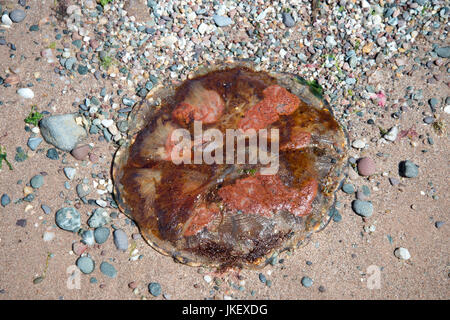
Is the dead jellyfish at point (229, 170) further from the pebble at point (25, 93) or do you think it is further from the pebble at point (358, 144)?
the pebble at point (25, 93)

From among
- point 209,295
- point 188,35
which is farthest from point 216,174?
point 188,35

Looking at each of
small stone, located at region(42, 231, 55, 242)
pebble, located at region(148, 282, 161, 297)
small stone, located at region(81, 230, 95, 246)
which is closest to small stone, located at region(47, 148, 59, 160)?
small stone, located at region(42, 231, 55, 242)

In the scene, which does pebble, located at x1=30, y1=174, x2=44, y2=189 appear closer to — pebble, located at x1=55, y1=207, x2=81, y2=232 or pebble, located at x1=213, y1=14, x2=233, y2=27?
pebble, located at x1=55, y1=207, x2=81, y2=232

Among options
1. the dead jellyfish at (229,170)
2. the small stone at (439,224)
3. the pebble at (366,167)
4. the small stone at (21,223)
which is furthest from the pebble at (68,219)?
the small stone at (439,224)

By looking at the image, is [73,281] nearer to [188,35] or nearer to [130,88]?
[130,88]

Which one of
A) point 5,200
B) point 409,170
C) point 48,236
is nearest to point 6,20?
point 5,200

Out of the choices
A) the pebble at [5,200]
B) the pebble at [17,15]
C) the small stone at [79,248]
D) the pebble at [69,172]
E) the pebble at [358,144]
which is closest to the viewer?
the small stone at [79,248]

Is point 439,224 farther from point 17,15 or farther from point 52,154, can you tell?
point 17,15
